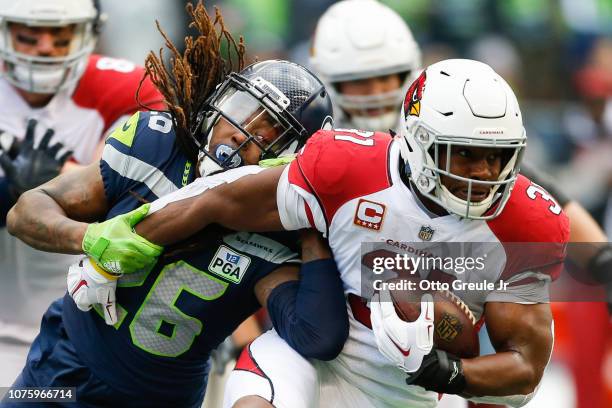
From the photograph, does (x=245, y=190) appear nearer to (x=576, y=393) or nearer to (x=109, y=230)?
(x=109, y=230)

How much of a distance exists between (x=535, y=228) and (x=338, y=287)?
589 mm

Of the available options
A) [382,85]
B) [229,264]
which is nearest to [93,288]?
[229,264]

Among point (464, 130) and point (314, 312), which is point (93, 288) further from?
point (464, 130)

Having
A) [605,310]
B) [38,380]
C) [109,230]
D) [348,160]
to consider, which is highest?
[348,160]

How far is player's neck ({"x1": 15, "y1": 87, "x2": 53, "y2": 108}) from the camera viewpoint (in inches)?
208

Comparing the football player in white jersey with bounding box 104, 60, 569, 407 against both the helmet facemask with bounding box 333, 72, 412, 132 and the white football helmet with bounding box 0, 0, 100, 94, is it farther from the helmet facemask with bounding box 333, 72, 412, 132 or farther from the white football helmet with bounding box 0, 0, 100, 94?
the helmet facemask with bounding box 333, 72, 412, 132

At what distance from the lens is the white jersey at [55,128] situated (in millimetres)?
5234

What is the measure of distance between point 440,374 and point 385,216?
1.57ft

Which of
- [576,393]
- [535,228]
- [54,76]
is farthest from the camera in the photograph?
[576,393]

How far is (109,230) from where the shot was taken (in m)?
3.69

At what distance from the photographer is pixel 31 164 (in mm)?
5062

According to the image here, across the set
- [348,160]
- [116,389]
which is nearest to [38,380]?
[116,389]

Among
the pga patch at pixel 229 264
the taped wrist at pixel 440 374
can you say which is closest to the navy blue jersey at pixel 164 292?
the pga patch at pixel 229 264

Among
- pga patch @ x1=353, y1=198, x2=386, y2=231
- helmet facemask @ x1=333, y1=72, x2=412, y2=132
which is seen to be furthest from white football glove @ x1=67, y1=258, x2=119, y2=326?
helmet facemask @ x1=333, y1=72, x2=412, y2=132
